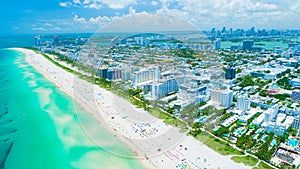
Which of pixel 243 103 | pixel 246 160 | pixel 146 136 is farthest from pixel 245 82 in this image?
pixel 146 136

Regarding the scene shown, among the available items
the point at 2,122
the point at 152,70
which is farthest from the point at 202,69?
the point at 2,122

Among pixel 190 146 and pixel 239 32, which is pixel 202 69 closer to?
pixel 190 146

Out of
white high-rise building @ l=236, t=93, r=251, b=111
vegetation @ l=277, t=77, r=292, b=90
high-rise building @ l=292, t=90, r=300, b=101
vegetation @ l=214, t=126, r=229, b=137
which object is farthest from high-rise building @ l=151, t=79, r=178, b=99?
vegetation @ l=277, t=77, r=292, b=90

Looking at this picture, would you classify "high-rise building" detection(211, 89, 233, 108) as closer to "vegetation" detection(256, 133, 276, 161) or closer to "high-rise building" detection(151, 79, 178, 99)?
"high-rise building" detection(151, 79, 178, 99)

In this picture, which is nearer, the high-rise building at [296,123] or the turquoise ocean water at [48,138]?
the turquoise ocean water at [48,138]

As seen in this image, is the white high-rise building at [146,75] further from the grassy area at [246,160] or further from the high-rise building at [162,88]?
the grassy area at [246,160]

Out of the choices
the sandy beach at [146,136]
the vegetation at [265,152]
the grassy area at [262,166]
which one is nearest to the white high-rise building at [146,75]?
the sandy beach at [146,136]

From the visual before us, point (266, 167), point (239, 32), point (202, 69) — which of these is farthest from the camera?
point (239, 32)
